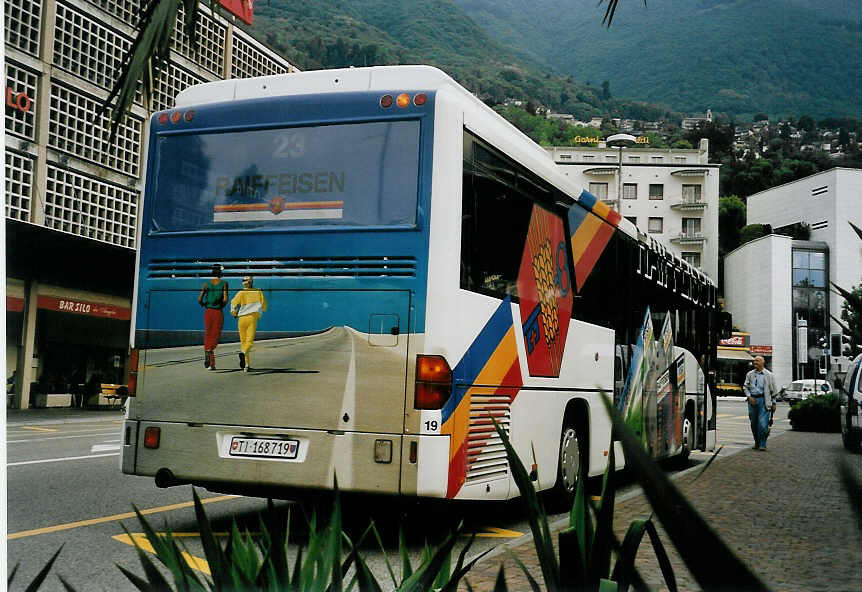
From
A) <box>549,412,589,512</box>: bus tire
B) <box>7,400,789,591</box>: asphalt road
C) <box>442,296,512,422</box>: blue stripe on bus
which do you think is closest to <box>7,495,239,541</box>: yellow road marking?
<box>7,400,789,591</box>: asphalt road

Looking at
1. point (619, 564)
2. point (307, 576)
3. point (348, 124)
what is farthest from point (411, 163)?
point (619, 564)

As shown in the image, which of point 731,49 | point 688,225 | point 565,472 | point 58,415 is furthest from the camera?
point 688,225

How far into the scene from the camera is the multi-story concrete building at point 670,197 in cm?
8712

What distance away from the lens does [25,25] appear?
2734 cm

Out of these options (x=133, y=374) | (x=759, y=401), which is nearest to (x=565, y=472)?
(x=133, y=374)

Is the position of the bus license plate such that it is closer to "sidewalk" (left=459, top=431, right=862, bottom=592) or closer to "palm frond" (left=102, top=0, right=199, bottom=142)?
"sidewalk" (left=459, top=431, right=862, bottom=592)

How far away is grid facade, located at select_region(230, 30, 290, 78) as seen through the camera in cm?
3716

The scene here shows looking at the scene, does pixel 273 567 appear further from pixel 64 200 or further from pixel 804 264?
pixel 804 264

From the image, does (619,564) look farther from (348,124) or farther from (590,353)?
(590,353)

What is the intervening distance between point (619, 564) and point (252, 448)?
16.1ft

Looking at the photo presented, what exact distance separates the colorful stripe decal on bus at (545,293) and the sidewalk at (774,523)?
1412 mm

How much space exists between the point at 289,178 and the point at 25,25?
79.7 feet

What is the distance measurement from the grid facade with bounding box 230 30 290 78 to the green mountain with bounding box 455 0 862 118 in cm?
3040

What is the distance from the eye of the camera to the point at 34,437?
16812 millimetres
